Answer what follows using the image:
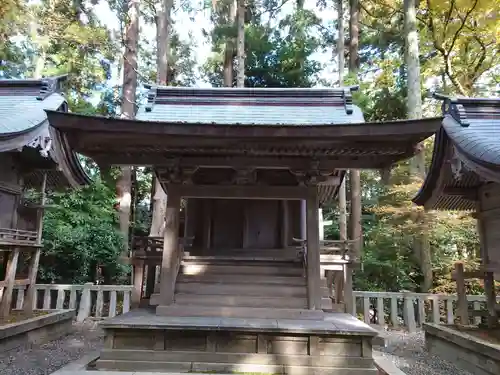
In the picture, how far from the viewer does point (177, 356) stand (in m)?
4.87

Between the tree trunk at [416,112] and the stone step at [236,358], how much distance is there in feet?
19.8

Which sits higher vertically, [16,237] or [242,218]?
[242,218]

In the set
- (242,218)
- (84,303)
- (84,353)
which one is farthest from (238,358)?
(84,303)

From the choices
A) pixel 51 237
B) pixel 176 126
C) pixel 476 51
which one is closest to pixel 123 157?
pixel 176 126

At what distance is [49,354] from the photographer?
21.7 ft

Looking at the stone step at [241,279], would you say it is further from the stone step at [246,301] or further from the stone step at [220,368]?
the stone step at [220,368]

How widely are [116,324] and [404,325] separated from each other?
7.53 metres

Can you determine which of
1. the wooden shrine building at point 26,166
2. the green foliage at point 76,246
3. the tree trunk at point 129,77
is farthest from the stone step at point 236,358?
the tree trunk at point 129,77

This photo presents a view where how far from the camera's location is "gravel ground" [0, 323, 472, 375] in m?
5.78

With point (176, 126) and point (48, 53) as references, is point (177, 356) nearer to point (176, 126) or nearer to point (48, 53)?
point (176, 126)

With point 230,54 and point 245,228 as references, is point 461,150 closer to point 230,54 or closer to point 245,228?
point 245,228

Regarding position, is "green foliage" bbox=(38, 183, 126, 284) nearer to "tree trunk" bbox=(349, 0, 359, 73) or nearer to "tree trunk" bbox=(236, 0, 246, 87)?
"tree trunk" bbox=(236, 0, 246, 87)

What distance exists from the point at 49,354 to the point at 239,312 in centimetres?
369

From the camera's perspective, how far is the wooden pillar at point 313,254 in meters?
5.70
